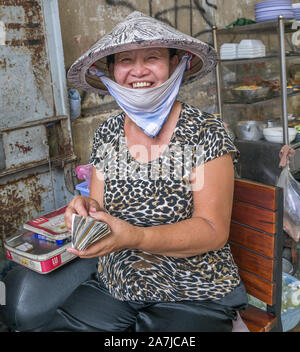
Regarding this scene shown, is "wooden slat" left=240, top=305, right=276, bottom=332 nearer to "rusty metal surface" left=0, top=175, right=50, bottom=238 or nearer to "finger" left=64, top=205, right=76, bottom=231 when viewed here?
"finger" left=64, top=205, right=76, bottom=231

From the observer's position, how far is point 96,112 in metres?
2.99

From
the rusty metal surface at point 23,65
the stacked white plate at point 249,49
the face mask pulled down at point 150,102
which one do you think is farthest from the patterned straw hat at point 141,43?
the stacked white plate at point 249,49

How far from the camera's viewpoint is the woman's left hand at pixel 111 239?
113 cm

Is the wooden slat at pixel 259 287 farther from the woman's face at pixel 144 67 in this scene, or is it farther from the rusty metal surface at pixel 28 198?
the rusty metal surface at pixel 28 198

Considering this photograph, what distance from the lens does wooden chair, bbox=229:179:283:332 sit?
1538 mm

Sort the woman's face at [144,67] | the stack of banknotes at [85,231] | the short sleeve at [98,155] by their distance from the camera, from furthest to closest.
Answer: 1. the short sleeve at [98,155]
2. the woman's face at [144,67]
3. the stack of banknotes at [85,231]

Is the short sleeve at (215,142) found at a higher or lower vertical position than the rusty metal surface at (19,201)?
higher

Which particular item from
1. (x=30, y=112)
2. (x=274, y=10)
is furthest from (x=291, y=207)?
(x=30, y=112)

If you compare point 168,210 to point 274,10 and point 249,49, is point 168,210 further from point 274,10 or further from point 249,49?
point 274,10

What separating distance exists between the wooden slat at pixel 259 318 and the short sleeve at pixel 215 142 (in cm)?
66

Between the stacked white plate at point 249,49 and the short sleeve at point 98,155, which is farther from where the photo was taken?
the stacked white plate at point 249,49

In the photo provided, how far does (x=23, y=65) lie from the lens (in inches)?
84.3
